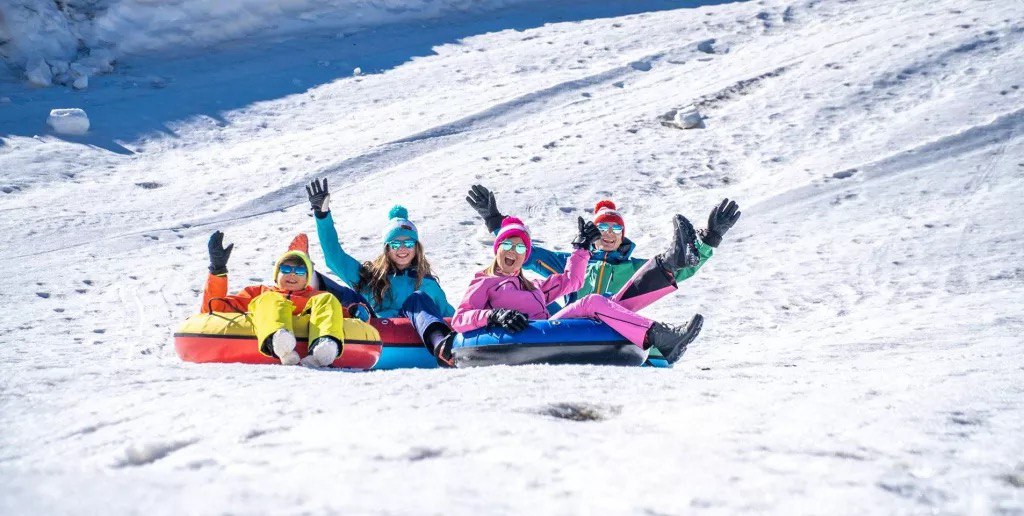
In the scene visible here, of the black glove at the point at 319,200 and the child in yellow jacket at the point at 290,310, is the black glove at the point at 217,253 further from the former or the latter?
the black glove at the point at 319,200

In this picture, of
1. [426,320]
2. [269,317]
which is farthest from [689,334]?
[269,317]

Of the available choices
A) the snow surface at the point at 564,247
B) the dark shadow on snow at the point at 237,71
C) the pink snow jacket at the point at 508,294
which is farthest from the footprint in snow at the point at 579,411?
the dark shadow on snow at the point at 237,71

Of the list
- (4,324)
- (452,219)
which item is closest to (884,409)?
(4,324)

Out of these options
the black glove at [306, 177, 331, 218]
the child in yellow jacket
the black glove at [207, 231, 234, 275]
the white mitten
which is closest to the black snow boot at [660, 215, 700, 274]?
the child in yellow jacket

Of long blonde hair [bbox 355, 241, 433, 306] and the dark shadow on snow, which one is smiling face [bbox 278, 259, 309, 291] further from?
the dark shadow on snow

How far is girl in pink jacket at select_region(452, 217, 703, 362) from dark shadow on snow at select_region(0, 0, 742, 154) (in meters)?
5.57

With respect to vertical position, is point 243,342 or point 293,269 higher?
point 293,269

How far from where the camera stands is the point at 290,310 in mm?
3881

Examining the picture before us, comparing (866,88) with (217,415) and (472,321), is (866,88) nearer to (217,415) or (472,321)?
(472,321)

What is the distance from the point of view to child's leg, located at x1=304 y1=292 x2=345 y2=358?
3.72m

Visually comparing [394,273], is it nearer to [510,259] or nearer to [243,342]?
[510,259]

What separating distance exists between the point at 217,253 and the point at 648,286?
7.39 ft

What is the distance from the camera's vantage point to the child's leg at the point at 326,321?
12.2ft

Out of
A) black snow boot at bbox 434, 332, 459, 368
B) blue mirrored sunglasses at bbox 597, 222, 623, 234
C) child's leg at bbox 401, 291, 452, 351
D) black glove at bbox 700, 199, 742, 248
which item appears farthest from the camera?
blue mirrored sunglasses at bbox 597, 222, 623, 234
